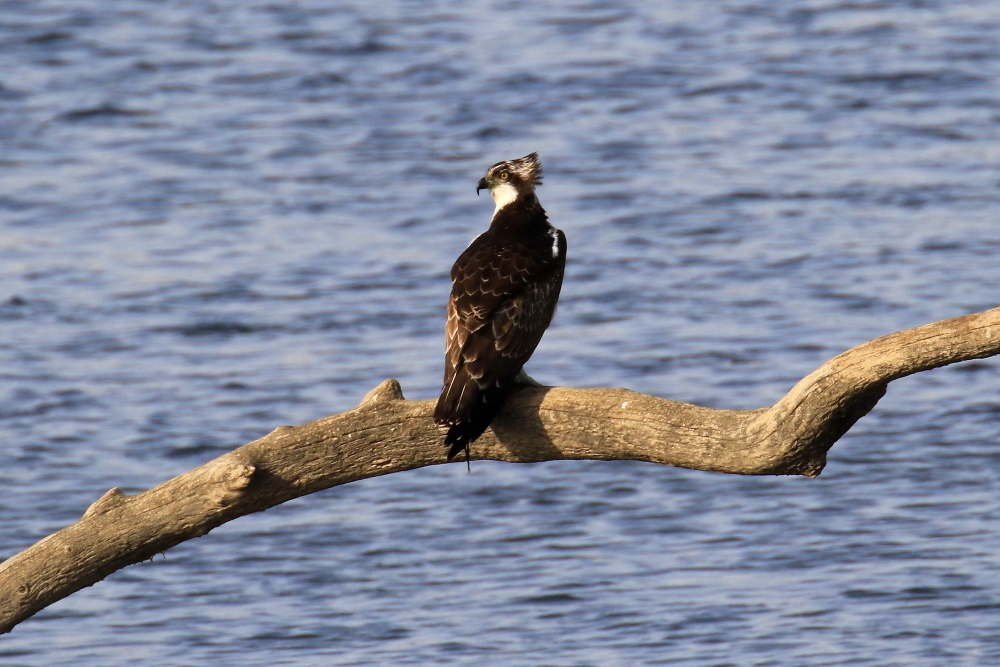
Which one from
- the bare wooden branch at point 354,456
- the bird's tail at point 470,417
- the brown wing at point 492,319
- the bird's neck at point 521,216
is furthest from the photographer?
the bird's neck at point 521,216

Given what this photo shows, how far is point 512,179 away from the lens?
7363 millimetres

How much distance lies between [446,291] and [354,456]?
996 cm

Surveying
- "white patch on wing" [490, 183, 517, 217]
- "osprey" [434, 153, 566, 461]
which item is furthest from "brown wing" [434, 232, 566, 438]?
"white patch on wing" [490, 183, 517, 217]

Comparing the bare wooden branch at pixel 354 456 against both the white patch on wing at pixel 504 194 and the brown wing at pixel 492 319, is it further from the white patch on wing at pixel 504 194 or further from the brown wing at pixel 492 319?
the white patch on wing at pixel 504 194

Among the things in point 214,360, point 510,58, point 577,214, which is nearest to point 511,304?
point 214,360

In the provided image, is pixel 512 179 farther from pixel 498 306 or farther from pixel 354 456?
pixel 354 456

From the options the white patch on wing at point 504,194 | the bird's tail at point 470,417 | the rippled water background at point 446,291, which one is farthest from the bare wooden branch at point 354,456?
the rippled water background at point 446,291

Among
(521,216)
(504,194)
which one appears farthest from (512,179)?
(521,216)

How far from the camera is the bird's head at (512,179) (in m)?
7.35

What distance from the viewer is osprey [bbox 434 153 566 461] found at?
19.1ft

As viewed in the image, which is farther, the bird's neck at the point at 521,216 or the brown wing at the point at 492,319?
the bird's neck at the point at 521,216

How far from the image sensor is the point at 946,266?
52.7 ft

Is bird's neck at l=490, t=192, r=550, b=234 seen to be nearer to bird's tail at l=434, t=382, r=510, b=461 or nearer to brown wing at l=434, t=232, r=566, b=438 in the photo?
brown wing at l=434, t=232, r=566, b=438

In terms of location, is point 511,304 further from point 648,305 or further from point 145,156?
point 145,156
